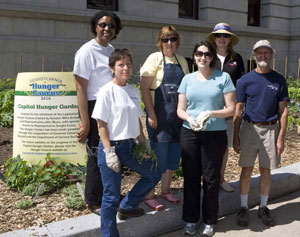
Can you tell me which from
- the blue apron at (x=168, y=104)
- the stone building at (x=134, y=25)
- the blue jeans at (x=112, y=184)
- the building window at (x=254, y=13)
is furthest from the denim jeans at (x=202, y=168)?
the building window at (x=254, y=13)

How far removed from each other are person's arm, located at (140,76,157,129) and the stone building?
215 inches

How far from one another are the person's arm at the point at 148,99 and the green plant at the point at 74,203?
43.8 inches

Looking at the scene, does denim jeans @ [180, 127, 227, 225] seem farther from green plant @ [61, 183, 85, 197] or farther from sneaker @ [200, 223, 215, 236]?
green plant @ [61, 183, 85, 197]

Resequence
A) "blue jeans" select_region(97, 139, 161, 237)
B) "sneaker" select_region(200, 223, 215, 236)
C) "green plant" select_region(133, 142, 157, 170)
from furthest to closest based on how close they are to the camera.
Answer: "sneaker" select_region(200, 223, 215, 236) → "green plant" select_region(133, 142, 157, 170) → "blue jeans" select_region(97, 139, 161, 237)

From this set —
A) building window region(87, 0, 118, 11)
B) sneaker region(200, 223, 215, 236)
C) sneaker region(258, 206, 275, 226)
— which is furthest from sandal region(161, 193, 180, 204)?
building window region(87, 0, 118, 11)

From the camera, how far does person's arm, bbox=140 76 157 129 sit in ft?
12.4

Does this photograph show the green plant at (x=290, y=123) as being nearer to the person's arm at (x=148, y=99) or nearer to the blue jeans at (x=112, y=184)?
the person's arm at (x=148, y=99)

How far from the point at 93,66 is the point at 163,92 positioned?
29.8 inches

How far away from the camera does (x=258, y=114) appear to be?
3.90 m

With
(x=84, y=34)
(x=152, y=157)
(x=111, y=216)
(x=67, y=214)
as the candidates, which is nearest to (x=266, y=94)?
(x=152, y=157)

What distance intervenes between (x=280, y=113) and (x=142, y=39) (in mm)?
9005

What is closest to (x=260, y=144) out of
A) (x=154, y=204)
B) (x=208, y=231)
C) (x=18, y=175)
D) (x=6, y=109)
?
(x=208, y=231)

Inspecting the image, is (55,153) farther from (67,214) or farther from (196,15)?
(196,15)

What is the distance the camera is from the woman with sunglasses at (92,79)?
141 inches
